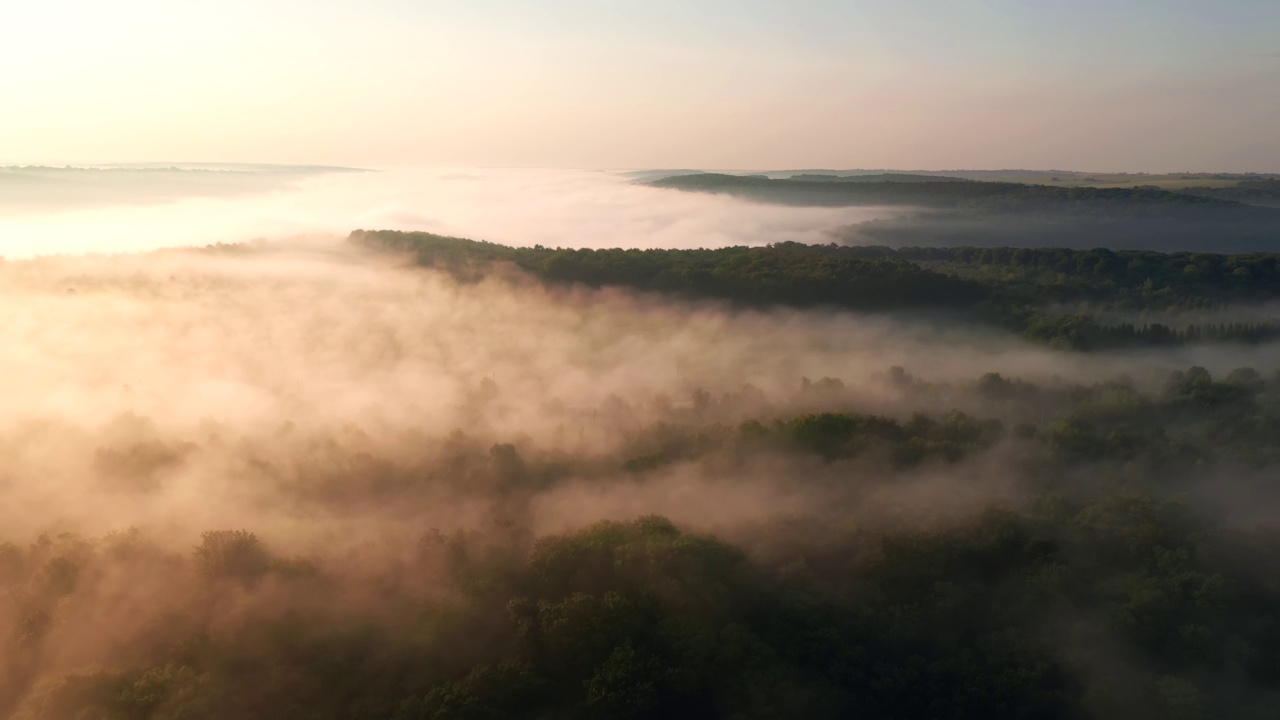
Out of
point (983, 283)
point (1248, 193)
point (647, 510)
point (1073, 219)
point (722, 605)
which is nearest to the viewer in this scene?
point (722, 605)

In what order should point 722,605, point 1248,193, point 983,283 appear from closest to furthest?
point 722,605 < point 983,283 < point 1248,193

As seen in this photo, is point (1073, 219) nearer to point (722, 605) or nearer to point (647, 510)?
point (647, 510)

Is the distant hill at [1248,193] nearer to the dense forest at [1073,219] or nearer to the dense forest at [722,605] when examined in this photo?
the dense forest at [1073,219]

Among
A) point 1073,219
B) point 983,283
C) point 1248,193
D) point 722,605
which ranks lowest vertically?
point 722,605

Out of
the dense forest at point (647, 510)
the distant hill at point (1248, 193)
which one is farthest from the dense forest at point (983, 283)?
the distant hill at point (1248, 193)

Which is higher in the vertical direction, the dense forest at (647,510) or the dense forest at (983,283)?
the dense forest at (983,283)

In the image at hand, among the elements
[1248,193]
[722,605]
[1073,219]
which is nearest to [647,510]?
[722,605]

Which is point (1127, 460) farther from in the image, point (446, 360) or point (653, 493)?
point (446, 360)
